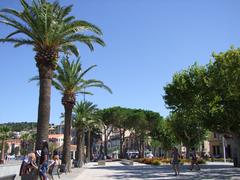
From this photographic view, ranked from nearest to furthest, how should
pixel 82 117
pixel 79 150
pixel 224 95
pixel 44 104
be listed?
pixel 44 104 → pixel 224 95 → pixel 79 150 → pixel 82 117

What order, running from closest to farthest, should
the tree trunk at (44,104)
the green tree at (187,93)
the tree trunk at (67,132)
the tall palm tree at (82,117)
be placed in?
the tree trunk at (44,104)
the tree trunk at (67,132)
the green tree at (187,93)
the tall palm tree at (82,117)

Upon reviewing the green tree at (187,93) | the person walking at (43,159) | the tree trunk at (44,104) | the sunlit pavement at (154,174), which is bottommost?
the sunlit pavement at (154,174)

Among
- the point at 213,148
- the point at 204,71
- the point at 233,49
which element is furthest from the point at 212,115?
the point at 213,148

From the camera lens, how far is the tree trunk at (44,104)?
15367 mm

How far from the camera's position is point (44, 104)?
15695 millimetres

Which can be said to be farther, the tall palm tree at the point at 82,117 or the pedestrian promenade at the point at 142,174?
the tall palm tree at the point at 82,117

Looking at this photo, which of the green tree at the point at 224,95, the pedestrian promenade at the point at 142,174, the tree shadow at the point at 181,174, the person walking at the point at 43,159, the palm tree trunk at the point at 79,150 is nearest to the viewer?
the person walking at the point at 43,159

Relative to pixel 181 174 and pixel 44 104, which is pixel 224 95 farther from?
pixel 44 104

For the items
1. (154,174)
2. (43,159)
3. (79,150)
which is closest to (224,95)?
(154,174)

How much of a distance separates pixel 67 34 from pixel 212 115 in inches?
698

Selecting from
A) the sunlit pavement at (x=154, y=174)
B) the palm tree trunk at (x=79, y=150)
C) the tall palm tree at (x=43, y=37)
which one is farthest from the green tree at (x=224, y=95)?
the palm tree trunk at (x=79, y=150)

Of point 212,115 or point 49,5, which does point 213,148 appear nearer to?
point 212,115

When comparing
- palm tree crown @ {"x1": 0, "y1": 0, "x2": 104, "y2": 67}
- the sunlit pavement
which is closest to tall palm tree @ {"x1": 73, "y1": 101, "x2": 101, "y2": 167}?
the sunlit pavement

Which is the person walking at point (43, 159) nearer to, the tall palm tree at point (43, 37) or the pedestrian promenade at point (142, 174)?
the tall palm tree at point (43, 37)
